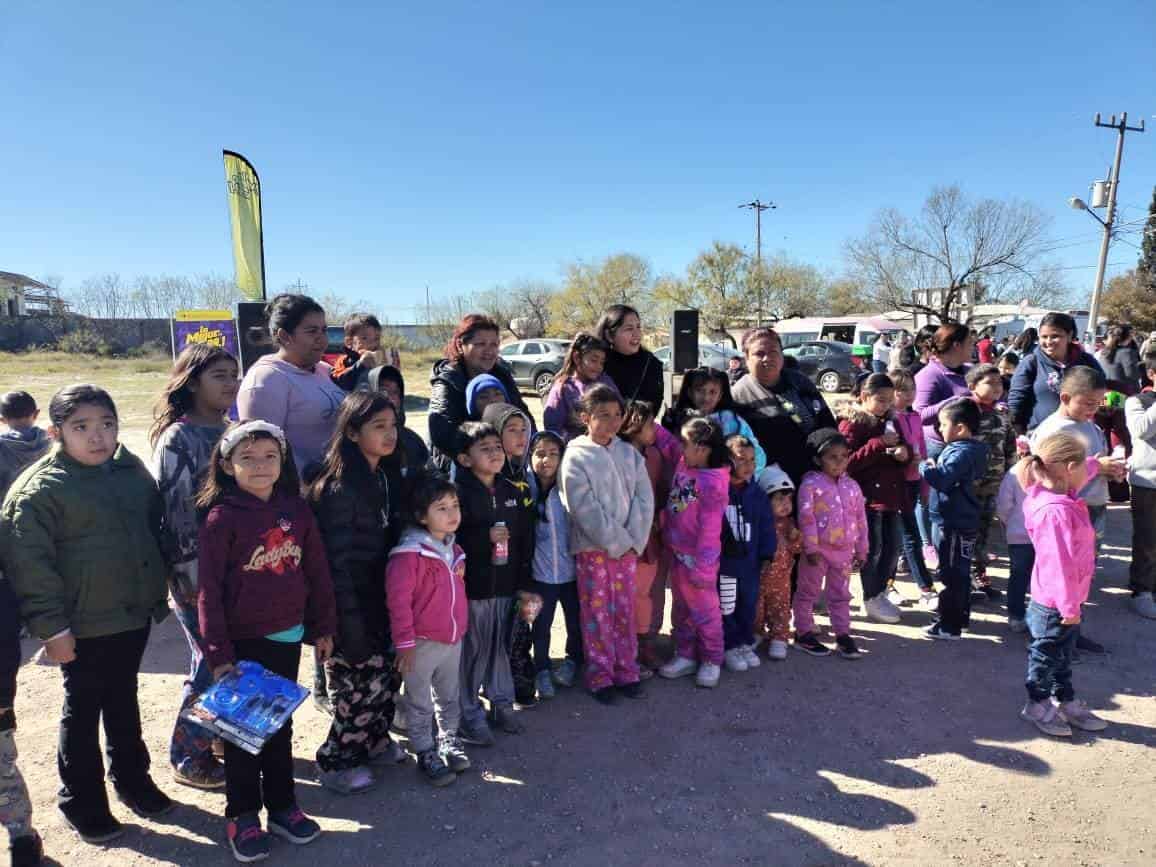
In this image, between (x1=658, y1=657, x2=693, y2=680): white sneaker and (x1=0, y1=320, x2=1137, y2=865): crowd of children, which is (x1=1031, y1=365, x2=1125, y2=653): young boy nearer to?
(x1=0, y1=320, x2=1137, y2=865): crowd of children

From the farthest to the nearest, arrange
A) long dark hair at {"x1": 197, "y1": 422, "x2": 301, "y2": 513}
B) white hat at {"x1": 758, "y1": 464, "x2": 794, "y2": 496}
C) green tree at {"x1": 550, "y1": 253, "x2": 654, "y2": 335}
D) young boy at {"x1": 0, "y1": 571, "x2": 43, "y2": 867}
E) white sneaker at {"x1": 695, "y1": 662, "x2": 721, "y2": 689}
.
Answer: green tree at {"x1": 550, "y1": 253, "x2": 654, "y2": 335} → white hat at {"x1": 758, "y1": 464, "x2": 794, "y2": 496} → white sneaker at {"x1": 695, "y1": 662, "x2": 721, "y2": 689} → long dark hair at {"x1": 197, "y1": 422, "x2": 301, "y2": 513} → young boy at {"x1": 0, "y1": 571, "x2": 43, "y2": 867}

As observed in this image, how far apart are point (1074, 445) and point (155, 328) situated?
1909 inches

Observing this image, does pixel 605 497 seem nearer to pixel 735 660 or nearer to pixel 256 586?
pixel 735 660

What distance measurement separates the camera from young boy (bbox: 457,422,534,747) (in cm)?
313

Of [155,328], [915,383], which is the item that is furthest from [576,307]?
[915,383]

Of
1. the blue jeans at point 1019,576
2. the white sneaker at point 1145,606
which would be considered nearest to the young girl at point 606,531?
the blue jeans at point 1019,576

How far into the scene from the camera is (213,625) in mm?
2320

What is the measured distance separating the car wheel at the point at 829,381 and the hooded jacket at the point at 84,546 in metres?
19.4

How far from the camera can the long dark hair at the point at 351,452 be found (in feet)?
9.03

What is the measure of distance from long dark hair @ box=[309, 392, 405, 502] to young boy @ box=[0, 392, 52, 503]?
3091 mm

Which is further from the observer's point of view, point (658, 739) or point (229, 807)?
point (658, 739)

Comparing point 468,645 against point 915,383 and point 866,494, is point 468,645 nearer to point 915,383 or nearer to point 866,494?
point 866,494

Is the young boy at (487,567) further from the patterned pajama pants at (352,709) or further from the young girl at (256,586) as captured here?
the young girl at (256,586)

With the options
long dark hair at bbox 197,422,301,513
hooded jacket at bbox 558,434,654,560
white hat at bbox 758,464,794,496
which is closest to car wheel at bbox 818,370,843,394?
white hat at bbox 758,464,794,496
